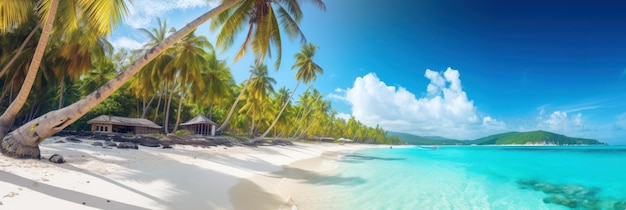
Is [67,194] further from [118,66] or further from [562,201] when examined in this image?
[118,66]

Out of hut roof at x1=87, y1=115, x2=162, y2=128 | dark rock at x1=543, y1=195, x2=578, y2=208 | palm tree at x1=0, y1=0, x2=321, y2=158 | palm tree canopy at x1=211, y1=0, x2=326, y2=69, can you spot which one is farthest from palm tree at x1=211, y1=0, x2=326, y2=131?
hut roof at x1=87, y1=115, x2=162, y2=128

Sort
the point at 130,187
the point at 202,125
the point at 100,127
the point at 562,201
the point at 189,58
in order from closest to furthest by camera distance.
A: the point at 130,187
the point at 562,201
the point at 189,58
the point at 100,127
the point at 202,125

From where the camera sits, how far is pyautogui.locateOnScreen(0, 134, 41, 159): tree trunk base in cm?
670

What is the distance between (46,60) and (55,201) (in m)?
14.1

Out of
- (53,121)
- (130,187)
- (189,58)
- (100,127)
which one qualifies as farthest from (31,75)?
(100,127)

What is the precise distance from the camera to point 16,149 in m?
6.73

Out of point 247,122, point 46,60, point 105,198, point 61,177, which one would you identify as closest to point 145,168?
point 61,177

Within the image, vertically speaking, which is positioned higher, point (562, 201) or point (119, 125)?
point (119, 125)

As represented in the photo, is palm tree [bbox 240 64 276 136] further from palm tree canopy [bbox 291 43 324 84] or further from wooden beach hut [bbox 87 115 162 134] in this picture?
wooden beach hut [bbox 87 115 162 134]

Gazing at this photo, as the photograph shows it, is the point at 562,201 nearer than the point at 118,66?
Yes

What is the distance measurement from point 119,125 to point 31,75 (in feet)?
63.2

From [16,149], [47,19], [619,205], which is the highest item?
[47,19]

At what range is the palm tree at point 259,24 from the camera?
1070 cm

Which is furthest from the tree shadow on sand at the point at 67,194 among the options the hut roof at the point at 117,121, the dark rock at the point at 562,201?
the hut roof at the point at 117,121
